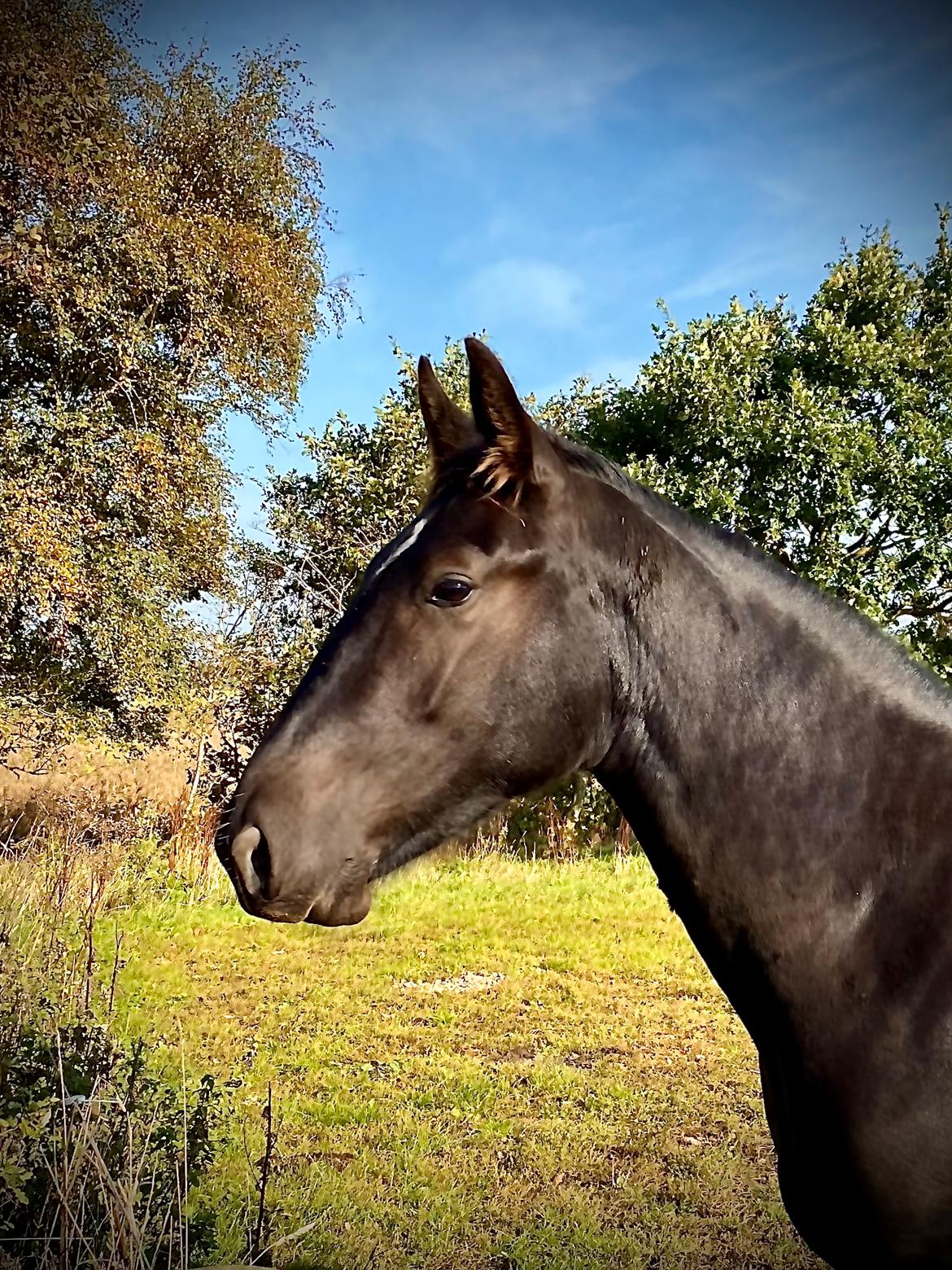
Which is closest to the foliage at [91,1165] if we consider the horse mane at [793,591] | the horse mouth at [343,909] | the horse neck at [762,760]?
the horse mouth at [343,909]

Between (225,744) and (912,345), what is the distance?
10.6 meters

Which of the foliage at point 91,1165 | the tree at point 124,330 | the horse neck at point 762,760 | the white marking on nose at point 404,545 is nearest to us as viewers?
the horse neck at point 762,760

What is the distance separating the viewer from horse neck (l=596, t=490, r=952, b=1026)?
5.48 feet

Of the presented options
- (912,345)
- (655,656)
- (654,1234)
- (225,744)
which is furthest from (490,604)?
(912,345)

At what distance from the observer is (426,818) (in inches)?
69.1

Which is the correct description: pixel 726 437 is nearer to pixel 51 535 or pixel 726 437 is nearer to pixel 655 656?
pixel 51 535

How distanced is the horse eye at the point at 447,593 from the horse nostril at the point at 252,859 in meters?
0.55

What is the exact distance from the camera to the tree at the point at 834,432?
10828mm

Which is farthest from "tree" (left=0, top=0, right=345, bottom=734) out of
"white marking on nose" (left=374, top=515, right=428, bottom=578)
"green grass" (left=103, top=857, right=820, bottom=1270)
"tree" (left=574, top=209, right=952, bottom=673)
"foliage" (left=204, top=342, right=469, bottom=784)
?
"white marking on nose" (left=374, top=515, right=428, bottom=578)

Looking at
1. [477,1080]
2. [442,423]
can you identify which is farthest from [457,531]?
[477,1080]

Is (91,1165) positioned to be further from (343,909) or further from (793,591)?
(793,591)

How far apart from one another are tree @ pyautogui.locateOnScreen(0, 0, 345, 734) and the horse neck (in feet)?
26.0

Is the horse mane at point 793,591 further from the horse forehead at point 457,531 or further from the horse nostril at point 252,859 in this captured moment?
the horse nostril at point 252,859

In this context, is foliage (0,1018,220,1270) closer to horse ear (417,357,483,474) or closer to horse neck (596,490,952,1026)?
horse neck (596,490,952,1026)
